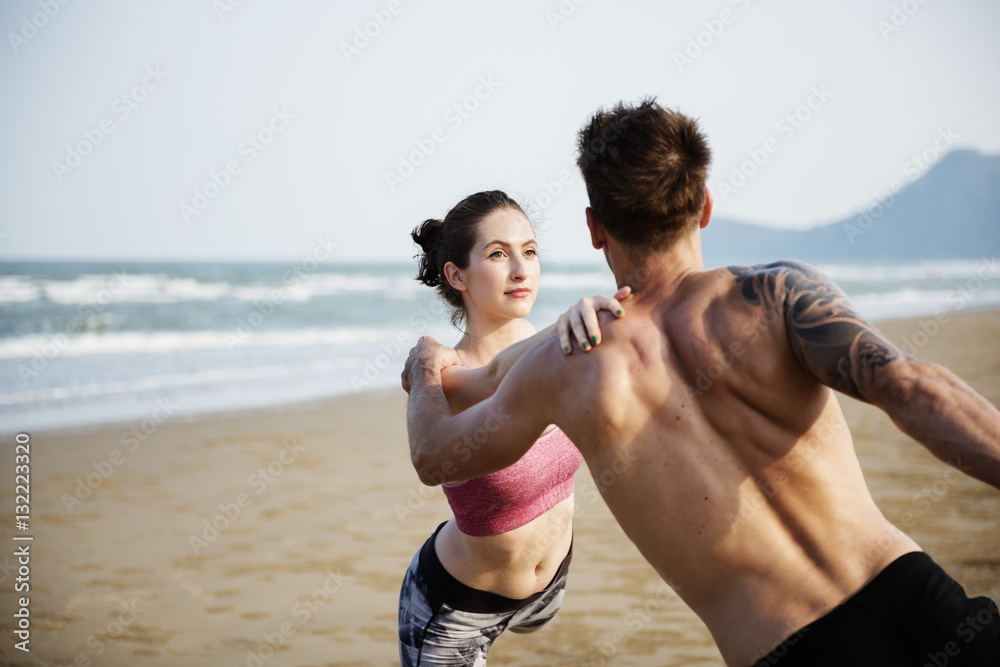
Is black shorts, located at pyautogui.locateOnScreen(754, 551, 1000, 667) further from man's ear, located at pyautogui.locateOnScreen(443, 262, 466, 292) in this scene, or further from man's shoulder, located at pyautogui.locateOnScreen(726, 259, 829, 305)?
man's ear, located at pyautogui.locateOnScreen(443, 262, 466, 292)

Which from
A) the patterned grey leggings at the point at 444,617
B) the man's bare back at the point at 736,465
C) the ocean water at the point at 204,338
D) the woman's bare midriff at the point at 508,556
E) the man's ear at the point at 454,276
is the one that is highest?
the man's ear at the point at 454,276

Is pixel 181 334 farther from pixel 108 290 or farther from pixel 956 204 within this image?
pixel 956 204

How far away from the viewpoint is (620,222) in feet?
6.08

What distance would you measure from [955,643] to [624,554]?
4.87m

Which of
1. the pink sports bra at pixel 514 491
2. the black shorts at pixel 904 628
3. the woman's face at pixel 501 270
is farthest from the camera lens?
the woman's face at pixel 501 270

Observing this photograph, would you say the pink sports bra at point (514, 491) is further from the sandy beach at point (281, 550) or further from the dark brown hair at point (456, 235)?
the sandy beach at point (281, 550)

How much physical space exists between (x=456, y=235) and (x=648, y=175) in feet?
5.18

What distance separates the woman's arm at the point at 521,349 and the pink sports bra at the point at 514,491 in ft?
1.13

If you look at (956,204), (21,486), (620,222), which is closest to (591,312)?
(620,222)

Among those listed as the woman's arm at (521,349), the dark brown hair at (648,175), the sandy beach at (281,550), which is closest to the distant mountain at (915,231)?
the sandy beach at (281,550)

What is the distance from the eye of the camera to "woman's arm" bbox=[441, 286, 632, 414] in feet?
6.05

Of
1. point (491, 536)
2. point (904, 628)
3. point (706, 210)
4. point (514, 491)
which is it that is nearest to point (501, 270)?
point (514, 491)

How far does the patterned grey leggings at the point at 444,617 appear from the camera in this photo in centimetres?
276

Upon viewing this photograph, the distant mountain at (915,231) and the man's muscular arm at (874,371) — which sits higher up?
the man's muscular arm at (874,371)
